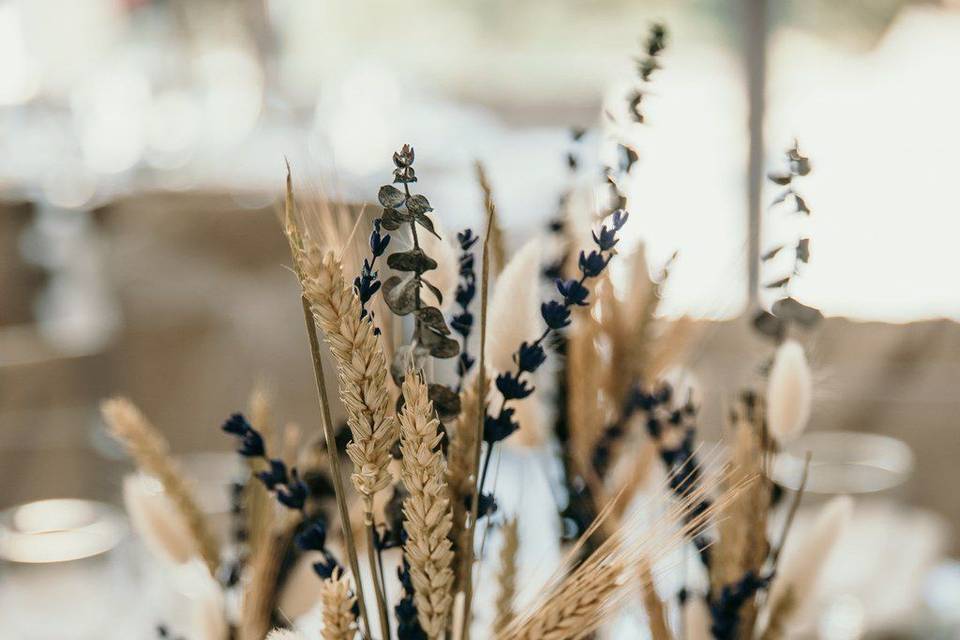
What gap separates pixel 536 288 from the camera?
1.62 feet

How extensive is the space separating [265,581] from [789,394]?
322mm

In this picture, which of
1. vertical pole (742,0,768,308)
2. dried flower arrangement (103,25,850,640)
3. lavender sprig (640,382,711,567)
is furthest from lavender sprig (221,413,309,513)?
vertical pole (742,0,768,308)

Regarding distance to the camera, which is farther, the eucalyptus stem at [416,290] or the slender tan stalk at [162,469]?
the slender tan stalk at [162,469]

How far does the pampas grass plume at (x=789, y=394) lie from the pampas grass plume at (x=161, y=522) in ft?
1.16

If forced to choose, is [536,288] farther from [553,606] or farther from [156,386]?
[156,386]

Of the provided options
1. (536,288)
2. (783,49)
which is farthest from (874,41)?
(536,288)

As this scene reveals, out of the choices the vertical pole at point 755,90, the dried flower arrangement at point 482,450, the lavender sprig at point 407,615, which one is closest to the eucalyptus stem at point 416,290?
the dried flower arrangement at point 482,450

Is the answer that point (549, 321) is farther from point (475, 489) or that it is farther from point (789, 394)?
point (789, 394)

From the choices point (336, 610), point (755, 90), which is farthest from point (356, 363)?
point (755, 90)

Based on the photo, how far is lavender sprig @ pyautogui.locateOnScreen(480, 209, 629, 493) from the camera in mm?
453

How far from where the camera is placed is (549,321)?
1.49 ft

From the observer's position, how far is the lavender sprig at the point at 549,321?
0.45 meters

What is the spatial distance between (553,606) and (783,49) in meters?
4.27

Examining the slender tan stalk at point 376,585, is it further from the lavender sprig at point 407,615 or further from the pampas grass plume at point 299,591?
the pampas grass plume at point 299,591
